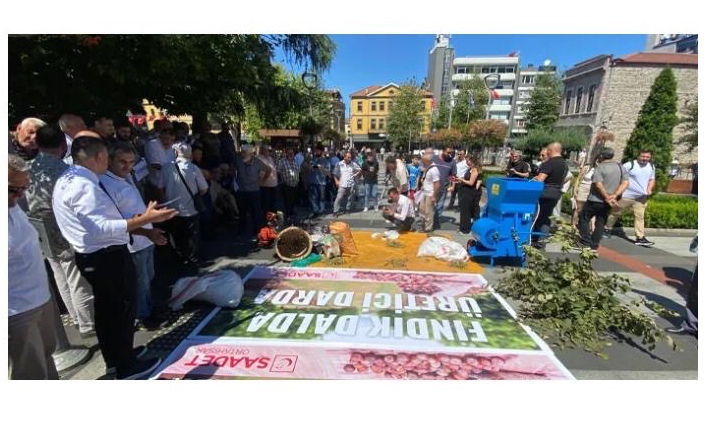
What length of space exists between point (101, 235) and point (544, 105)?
130 feet

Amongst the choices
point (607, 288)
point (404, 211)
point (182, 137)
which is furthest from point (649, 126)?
point (182, 137)

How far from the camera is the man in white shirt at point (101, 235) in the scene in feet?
7.06

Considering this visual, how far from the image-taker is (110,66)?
434 centimetres

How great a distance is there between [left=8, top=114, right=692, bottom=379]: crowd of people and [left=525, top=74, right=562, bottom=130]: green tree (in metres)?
31.7

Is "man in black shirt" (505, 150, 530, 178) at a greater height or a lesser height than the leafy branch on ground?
greater

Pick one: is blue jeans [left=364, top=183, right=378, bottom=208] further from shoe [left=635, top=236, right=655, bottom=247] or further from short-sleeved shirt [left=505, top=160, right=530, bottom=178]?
shoe [left=635, top=236, right=655, bottom=247]

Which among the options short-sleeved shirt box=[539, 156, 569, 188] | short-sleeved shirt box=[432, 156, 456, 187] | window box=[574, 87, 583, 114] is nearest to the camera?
short-sleeved shirt box=[539, 156, 569, 188]

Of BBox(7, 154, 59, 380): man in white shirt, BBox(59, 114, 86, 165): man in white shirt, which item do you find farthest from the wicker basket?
BBox(7, 154, 59, 380): man in white shirt

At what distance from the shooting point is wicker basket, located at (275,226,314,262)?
5.14 meters

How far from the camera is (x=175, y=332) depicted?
10.5ft

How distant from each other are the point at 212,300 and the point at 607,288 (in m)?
4.20

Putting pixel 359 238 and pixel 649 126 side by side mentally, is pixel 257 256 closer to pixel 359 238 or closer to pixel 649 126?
pixel 359 238

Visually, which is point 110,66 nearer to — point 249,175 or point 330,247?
point 249,175

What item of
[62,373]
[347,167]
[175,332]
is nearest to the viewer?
[62,373]
